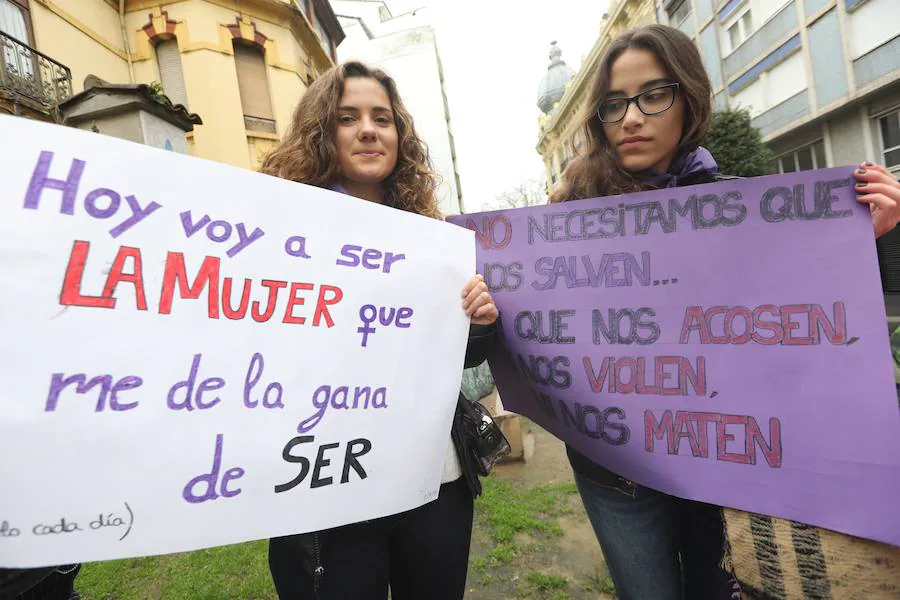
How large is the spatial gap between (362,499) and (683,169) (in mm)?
1281

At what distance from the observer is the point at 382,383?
1053mm

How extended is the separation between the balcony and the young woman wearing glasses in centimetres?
797

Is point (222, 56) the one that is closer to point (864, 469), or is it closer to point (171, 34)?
point (171, 34)

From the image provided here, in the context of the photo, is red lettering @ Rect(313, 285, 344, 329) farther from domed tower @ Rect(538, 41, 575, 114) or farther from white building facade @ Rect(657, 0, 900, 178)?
domed tower @ Rect(538, 41, 575, 114)

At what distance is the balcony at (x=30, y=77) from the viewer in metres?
6.16

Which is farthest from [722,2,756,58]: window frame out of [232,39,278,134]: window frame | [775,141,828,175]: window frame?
[232,39,278,134]: window frame

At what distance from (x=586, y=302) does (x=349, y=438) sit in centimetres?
74

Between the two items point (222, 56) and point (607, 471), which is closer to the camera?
point (607, 471)

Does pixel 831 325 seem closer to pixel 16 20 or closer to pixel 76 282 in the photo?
pixel 76 282

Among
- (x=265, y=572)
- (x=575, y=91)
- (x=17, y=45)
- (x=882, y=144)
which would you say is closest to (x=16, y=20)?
(x=17, y=45)

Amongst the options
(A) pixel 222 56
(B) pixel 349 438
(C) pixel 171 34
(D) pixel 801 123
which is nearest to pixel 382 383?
(B) pixel 349 438

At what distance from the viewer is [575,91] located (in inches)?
1057

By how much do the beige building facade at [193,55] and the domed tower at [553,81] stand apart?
29599 mm

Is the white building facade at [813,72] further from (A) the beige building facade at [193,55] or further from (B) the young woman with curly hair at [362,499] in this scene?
(B) the young woman with curly hair at [362,499]
